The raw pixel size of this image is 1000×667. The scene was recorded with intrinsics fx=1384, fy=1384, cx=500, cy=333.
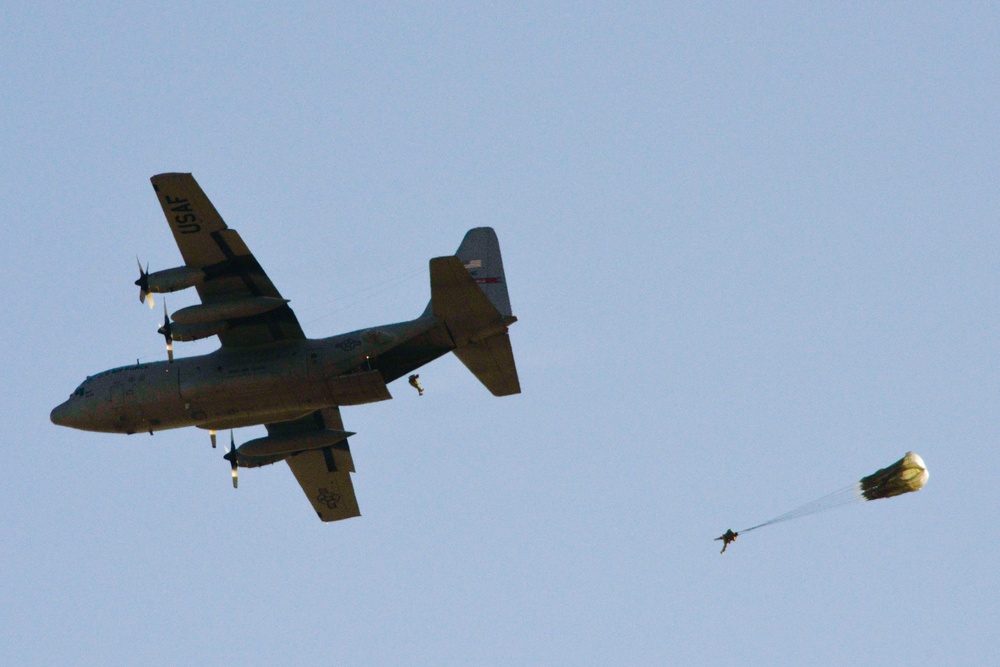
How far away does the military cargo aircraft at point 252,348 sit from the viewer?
1409 inches

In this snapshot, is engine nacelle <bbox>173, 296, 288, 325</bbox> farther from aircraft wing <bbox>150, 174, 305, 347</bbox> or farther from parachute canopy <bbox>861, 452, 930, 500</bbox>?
parachute canopy <bbox>861, 452, 930, 500</bbox>

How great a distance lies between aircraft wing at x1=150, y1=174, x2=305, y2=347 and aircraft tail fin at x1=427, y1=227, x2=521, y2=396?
4312mm

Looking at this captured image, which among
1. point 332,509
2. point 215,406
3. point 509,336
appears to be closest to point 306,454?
point 332,509

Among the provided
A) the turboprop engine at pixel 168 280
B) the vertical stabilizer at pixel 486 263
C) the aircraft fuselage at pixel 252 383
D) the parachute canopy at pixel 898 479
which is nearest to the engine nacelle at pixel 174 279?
the turboprop engine at pixel 168 280

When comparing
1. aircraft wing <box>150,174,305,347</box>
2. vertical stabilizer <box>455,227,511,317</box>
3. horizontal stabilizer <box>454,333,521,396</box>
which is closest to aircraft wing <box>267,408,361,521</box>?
aircraft wing <box>150,174,305,347</box>

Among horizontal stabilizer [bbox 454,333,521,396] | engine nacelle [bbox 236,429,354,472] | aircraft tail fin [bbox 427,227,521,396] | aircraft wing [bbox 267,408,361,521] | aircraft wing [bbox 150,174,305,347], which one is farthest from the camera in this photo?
aircraft wing [bbox 267,408,361,521]

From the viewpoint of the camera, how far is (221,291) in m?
36.9

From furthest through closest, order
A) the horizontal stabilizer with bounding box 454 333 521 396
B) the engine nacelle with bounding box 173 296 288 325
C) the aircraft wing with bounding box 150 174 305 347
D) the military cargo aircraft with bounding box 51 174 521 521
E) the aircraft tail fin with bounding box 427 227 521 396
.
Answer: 1. the horizontal stabilizer with bounding box 454 333 521 396
2. the engine nacelle with bounding box 173 296 288 325
3. the military cargo aircraft with bounding box 51 174 521 521
4. the aircraft wing with bounding box 150 174 305 347
5. the aircraft tail fin with bounding box 427 227 521 396

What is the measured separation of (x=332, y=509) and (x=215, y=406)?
8.25 meters

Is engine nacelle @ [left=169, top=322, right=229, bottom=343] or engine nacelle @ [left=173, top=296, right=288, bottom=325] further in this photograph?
engine nacelle @ [left=169, top=322, right=229, bottom=343]

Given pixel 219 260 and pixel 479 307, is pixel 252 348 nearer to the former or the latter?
pixel 219 260

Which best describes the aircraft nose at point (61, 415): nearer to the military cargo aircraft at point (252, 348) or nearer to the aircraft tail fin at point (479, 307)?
the military cargo aircraft at point (252, 348)

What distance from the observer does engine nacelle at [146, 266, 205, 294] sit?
36.0 meters

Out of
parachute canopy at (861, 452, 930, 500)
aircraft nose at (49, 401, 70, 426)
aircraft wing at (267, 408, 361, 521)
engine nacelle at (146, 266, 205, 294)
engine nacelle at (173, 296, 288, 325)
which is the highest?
engine nacelle at (146, 266, 205, 294)
